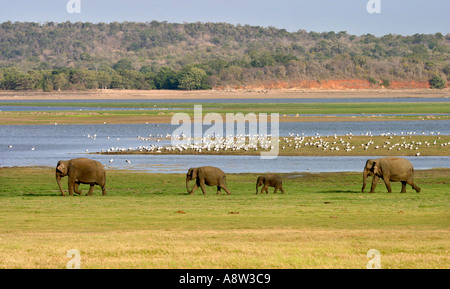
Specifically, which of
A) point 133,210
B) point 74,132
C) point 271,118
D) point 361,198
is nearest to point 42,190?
point 133,210

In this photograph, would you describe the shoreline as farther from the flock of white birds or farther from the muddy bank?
the flock of white birds

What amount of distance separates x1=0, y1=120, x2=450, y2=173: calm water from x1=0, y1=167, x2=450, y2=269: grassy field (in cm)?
1191

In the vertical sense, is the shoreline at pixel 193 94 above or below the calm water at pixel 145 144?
above

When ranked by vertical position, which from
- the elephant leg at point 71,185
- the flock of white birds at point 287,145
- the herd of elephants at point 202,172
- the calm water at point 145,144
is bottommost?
the calm water at point 145,144

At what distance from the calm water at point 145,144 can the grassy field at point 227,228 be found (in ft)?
39.1

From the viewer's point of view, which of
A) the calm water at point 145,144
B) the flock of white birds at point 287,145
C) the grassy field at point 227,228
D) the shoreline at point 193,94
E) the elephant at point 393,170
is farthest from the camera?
the shoreline at point 193,94

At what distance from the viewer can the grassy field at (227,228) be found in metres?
14.5

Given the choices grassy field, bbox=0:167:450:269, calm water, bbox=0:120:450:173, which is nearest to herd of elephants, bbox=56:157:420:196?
grassy field, bbox=0:167:450:269

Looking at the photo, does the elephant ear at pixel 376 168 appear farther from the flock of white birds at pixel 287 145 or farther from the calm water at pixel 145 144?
the flock of white birds at pixel 287 145

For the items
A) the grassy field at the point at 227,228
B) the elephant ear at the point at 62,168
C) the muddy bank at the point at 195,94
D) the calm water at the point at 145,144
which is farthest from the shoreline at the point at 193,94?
the grassy field at the point at 227,228

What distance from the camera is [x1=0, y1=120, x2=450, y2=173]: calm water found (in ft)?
153

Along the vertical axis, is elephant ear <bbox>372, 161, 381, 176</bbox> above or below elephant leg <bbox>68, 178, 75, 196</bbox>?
above

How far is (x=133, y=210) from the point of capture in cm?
2436

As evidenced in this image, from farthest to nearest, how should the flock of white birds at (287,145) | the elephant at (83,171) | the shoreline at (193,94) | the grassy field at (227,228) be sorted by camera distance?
the shoreline at (193,94), the flock of white birds at (287,145), the elephant at (83,171), the grassy field at (227,228)
